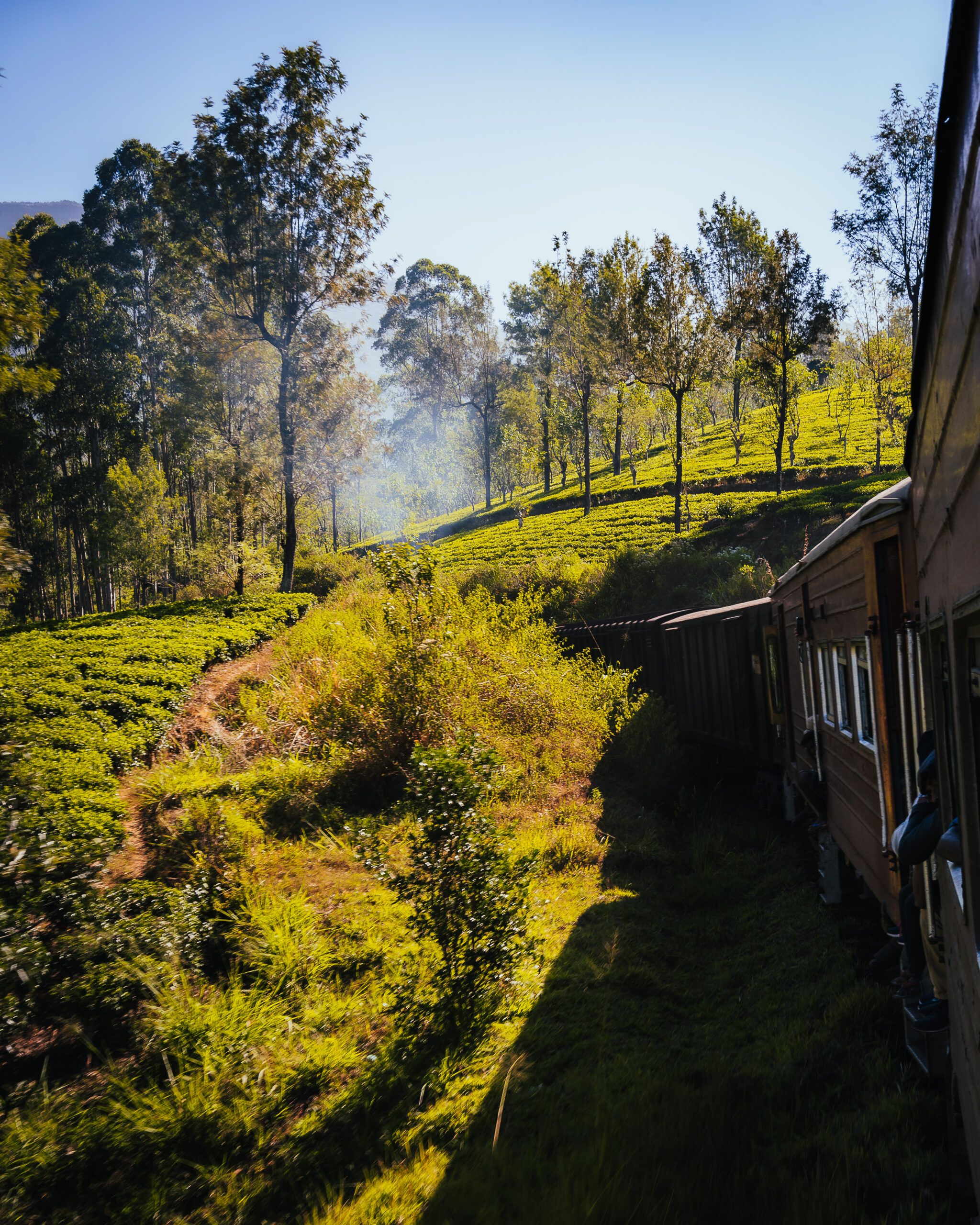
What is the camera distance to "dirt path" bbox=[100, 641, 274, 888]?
6.56m

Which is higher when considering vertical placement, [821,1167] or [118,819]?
[118,819]

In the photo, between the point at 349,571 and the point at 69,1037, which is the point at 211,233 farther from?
the point at 69,1037

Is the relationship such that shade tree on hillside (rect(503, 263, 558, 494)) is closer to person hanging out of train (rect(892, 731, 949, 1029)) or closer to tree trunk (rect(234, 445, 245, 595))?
tree trunk (rect(234, 445, 245, 595))

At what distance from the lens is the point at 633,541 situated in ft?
83.0

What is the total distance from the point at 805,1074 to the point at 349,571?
27.4 meters

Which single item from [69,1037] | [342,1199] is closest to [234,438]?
[69,1037]

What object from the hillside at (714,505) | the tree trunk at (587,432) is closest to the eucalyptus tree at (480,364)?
the hillside at (714,505)

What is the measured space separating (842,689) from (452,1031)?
378cm

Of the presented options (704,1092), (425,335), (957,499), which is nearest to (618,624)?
(704,1092)

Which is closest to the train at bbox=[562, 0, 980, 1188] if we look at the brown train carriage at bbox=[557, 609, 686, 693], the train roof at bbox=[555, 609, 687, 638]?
the brown train carriage at bbox=[557, 609, 686, 693]

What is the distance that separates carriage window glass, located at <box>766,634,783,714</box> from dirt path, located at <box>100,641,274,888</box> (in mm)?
6809

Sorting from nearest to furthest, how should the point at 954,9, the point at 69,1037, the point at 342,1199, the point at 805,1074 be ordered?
the point at 954,9 < the point at 342,1199 < the point at 805,1074 < the point at 69,1037

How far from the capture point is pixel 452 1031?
17.1 feet

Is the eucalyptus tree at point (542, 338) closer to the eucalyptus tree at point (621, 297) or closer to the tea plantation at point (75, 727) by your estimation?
the eucalyptus tree at point (621, 297)
